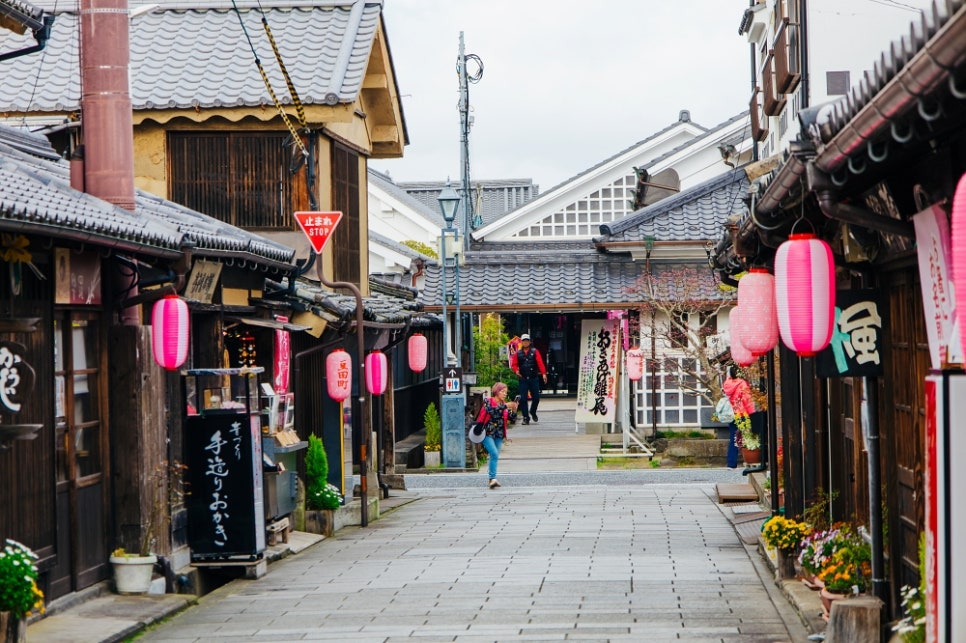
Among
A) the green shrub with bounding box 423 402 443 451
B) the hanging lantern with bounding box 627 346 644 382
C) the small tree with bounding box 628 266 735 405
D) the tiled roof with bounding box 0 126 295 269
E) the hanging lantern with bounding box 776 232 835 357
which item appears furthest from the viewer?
the hanging lantern with bounding box 627 346 644 382

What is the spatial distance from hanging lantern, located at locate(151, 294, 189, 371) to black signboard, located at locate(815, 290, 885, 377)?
23.7ft

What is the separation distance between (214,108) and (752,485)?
472 inches

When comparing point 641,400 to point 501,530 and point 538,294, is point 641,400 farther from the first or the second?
point 501,530

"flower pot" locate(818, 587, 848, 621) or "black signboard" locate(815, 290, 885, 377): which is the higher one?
"black signboard" locate(815, 290, 885, 377)

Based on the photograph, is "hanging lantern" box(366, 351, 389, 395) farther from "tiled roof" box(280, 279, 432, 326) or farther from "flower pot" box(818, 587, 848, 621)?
"flower pot" box(818, 587, 848, 621)

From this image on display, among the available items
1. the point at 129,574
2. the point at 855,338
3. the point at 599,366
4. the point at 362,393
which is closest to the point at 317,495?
the point at 362,393

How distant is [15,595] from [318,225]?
461 inches

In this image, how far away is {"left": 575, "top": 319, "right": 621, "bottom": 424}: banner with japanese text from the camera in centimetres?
3462

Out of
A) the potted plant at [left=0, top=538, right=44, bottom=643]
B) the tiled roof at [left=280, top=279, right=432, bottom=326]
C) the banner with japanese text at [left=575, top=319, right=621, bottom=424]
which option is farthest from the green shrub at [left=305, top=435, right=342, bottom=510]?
the banner with japanese text at [left=575, top=319, right=621, bottom=424]

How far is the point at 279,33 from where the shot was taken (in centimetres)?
2502

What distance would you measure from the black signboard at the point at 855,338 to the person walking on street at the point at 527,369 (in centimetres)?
2913

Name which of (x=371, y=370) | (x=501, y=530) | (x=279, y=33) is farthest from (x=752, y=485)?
(x=279, y=33)

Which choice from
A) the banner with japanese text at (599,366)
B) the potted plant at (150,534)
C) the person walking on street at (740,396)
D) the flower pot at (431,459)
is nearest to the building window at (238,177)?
the potted plant at (150,534)

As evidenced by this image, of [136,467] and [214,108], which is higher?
[214,108]
